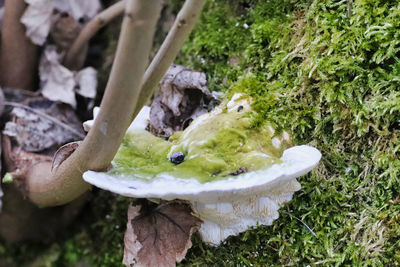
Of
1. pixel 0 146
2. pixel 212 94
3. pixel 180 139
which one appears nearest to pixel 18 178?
pixel 0 146

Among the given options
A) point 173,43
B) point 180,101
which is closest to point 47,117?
point 180,101

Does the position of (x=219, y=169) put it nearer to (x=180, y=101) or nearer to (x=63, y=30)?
(x=180, y=101)

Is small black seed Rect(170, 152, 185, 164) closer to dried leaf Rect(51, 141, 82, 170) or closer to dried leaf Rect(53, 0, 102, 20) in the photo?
dried leaf Rect(51, 141, 82, 170)

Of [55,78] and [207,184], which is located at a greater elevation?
[207,184]

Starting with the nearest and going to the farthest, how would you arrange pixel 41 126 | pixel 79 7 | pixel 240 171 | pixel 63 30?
pixel 240 171 → pixel 41 126 → pixel 63 30 → pixel 79 7

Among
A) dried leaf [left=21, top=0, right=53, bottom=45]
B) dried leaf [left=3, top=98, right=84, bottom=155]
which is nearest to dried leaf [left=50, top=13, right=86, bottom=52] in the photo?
dried leaf [left=21, top=0, right=53, bottom=45]

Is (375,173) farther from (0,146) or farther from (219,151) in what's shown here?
(0,146)
